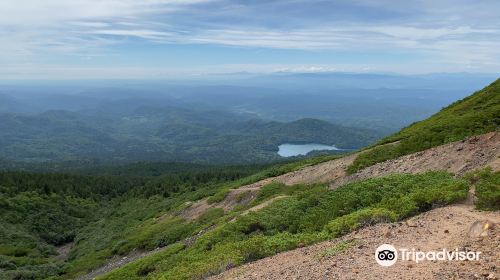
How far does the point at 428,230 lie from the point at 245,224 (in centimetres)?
1078

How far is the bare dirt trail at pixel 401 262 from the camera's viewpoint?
10.4 m

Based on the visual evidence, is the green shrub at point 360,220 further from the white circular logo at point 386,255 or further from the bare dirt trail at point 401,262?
the white circular logo at point 386,255

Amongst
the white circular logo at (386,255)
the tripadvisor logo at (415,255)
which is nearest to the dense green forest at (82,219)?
the white circular logo at (386,255)

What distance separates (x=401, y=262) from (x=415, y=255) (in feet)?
1.64

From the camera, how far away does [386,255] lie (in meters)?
11.9

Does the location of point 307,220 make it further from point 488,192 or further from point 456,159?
point 456,159

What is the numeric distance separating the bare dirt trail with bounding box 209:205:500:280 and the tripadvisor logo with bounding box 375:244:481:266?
0.18 metres

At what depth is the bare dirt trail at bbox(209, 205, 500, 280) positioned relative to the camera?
34.3 ft

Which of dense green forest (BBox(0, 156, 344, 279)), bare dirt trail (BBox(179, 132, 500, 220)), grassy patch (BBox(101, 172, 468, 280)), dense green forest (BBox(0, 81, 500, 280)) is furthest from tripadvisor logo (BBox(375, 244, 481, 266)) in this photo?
dense green forest (BBox(0, 156, 344, 279))

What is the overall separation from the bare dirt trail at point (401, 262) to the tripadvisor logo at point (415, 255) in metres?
0.18

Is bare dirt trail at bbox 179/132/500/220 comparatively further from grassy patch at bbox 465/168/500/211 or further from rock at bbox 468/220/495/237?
rock at bbox 468/220/495/237

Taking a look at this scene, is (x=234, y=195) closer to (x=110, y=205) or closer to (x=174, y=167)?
(x=110, y=205)

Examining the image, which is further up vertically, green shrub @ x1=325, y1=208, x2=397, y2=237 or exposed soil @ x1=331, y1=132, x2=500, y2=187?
exposed soil @ x1=331, y1=132, x2=500, y2=187

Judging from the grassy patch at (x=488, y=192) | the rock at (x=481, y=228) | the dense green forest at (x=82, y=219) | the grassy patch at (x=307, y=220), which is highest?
the grassy patch at (x=488, y=192)
